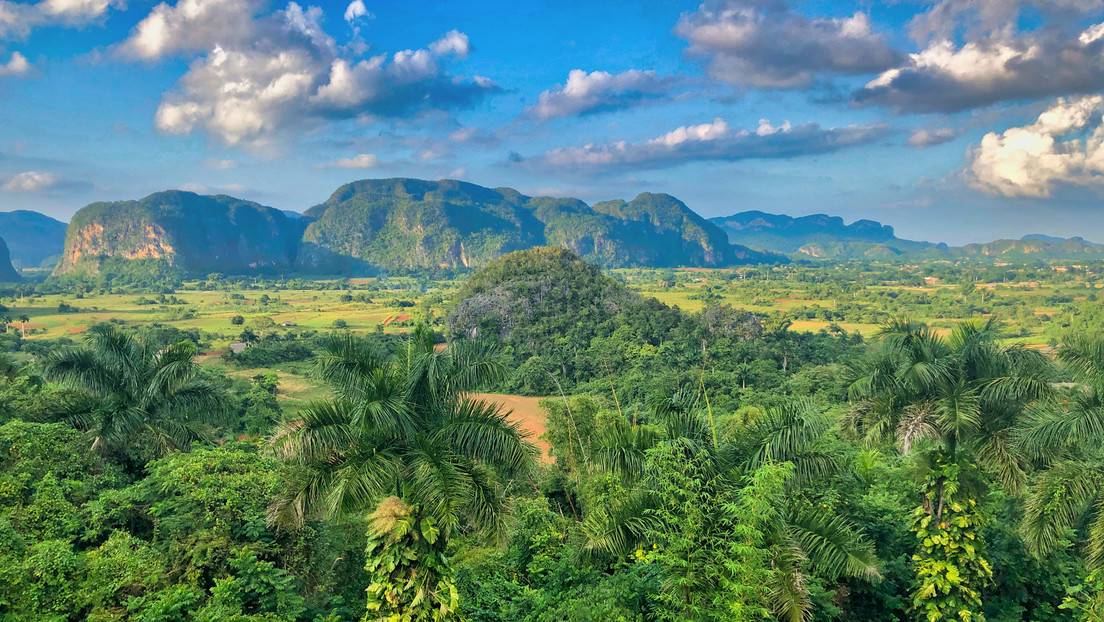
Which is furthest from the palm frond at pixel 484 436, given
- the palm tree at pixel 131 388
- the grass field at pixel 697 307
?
the grass field at pixel 697 307

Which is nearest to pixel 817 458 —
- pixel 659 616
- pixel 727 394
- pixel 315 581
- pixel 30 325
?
pixel 659 616

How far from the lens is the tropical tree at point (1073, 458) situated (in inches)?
325

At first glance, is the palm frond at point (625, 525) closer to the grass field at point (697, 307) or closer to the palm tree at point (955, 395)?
the palm tree at point (955, 395)

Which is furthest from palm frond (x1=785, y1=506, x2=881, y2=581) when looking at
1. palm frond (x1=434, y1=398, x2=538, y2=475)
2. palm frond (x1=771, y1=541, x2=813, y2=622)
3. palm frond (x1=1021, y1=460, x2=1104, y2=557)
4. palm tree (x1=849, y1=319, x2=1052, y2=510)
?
palm frond (x1=434, y1=398, x2=538, y2=475)

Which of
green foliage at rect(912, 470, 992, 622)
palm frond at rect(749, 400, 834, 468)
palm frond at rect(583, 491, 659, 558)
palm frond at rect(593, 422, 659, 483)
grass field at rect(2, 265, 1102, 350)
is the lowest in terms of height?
grass field at rect(2, 265, 1102, 350)

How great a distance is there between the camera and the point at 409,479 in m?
7.28

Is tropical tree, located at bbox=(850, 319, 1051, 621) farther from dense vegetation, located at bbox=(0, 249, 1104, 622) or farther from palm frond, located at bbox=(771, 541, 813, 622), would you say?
palm frond, located at bbox=(771, 541, 813, 622)

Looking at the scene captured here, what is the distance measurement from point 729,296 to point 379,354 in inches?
4954

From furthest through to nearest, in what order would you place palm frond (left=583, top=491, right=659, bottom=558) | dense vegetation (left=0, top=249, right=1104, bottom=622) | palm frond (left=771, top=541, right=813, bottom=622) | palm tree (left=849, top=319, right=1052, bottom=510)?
1. palm tree (left=849, top=319, right=1052, bottom=510)
2. palm frond (left=583, top=491, right=659, bottom=558)
3. palm frond (left=771, top=541, right=813, bottom=622)
4. dense vegetation (left=0, top=249, right=1104, bottom=622)

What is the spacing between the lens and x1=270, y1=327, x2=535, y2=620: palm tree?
7.08 metres

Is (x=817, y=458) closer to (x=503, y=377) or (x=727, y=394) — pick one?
(x=503, y=377)

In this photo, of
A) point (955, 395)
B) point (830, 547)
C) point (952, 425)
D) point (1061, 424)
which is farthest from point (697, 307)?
point (830, 547)

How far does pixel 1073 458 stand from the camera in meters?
8.91

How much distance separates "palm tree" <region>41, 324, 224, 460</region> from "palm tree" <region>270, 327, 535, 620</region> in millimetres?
6264
